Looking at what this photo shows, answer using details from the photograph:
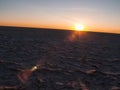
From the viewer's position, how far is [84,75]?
8852 millimetres

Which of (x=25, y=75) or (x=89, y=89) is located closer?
(x=89, y=89)

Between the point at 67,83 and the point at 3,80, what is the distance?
248 centimetres

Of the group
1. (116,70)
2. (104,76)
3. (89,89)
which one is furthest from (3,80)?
(116,70)

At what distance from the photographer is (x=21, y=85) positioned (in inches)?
272

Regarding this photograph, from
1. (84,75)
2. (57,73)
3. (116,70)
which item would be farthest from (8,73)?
(116,70)

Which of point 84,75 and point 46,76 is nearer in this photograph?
point 46,76

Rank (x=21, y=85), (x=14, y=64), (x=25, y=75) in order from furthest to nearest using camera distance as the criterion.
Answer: (x=14, y=64), (x=25, y=75), (x=21, y=85)

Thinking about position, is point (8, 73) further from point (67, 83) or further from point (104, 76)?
point (104, 76)

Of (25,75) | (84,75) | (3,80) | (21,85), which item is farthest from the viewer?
(84,75)

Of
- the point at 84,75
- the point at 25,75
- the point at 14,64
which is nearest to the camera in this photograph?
the point at 25,75

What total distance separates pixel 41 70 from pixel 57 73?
85 cm

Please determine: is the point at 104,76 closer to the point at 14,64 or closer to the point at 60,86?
the point at 60,86

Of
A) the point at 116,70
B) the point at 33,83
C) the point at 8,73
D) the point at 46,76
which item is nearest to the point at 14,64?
the point at 8,73

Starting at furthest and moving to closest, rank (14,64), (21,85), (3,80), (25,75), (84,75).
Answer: (14,64), (84,75), (25,75), (3,80), (21,85)
